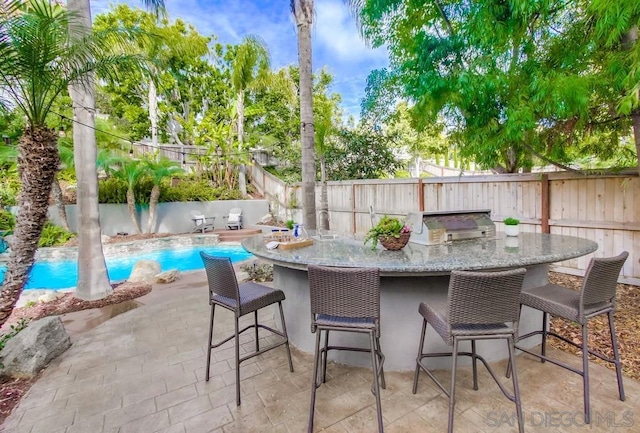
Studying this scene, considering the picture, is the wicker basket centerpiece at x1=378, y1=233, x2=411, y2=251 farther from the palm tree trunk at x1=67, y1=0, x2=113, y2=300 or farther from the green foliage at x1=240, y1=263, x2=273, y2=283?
the palm tree trunk at x1=67, y1=0, x2=113, y2=300

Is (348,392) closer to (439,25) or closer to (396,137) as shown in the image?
(439,25)

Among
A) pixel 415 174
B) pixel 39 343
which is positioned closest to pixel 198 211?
pixel 39 343

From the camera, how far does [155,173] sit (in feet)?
35.2

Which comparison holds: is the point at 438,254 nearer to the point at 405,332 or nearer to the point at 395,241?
the point at 395,241

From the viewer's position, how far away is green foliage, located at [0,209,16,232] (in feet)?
30.0

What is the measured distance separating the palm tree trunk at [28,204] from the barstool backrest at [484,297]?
3632 millimetres

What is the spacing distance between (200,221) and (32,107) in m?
9.72

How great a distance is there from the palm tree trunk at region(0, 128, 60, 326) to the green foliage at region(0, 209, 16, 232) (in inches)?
332

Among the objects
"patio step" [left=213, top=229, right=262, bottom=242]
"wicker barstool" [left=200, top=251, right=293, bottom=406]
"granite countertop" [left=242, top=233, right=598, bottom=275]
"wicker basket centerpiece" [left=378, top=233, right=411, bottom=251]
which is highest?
"wicker basket centerpiece" [left=378, top=233, right=411, bottom=251]

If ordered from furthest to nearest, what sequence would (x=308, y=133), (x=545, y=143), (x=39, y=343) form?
(x=308, y=133), (x=545, y=143), (x=39, y=343)

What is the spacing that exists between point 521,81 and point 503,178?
2.29 meters

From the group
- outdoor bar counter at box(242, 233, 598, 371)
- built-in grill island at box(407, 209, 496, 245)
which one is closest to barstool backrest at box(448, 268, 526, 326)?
outdoor bar counter at box(242, 233, 598, 371)

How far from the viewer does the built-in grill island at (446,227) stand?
3.03 m

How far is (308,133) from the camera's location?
5434 mm
